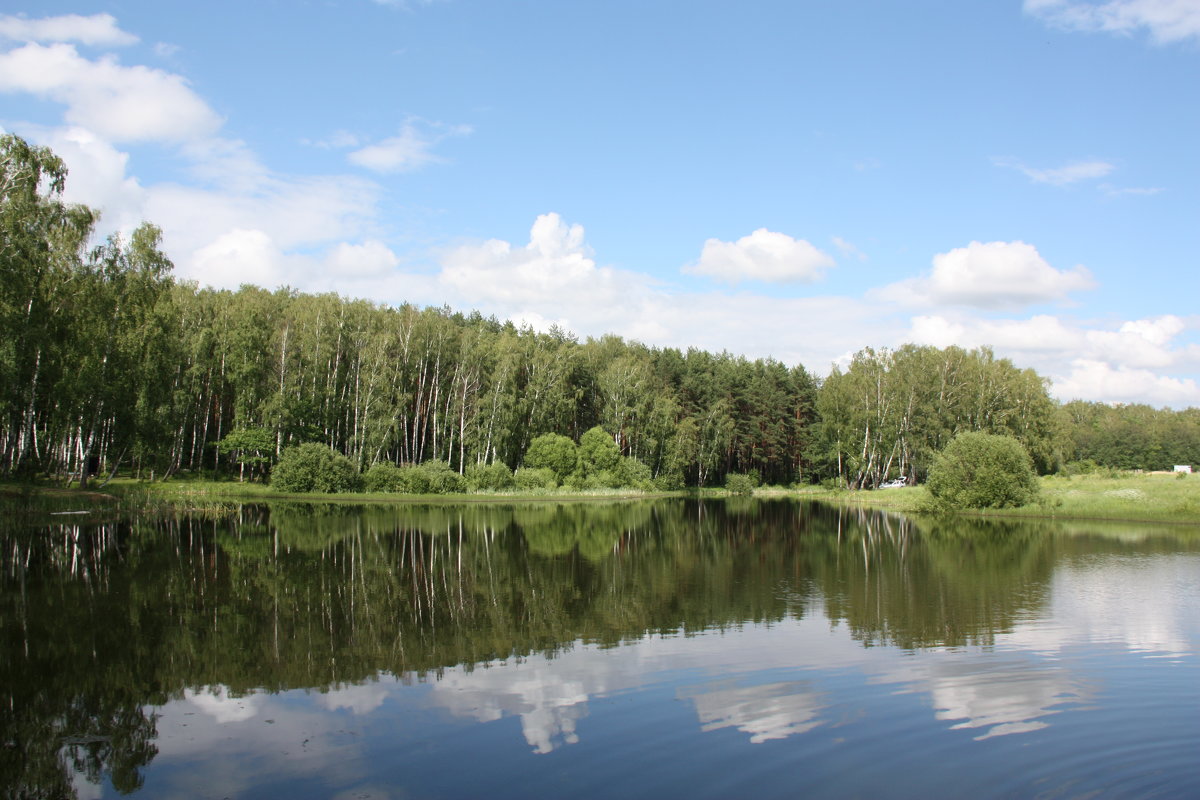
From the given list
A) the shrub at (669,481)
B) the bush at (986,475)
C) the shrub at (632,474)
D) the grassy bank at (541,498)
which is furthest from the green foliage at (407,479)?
the bush at (986,475)

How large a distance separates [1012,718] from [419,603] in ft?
39.4

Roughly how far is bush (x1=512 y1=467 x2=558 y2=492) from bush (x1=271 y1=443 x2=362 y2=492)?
13.6m

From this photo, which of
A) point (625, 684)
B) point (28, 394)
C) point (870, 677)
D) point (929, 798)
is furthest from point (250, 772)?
point (28, 394)

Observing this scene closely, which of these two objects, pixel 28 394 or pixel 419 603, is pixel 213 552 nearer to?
pixel 419 603

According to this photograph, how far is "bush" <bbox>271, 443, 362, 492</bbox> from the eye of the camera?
5434cm

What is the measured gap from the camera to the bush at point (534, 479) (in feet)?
209

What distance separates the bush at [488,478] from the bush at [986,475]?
3175 centimetres

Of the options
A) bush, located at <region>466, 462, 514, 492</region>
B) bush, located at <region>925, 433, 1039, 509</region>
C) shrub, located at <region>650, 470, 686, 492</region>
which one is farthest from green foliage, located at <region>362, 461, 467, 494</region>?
bush, located at <region>925, 433, 1039, 509</region>

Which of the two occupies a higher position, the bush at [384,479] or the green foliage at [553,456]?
the green foliage at [553,456]

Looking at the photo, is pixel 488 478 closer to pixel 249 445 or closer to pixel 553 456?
pixel 553 456

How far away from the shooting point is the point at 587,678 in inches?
468

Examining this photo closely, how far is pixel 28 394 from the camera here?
37.4m

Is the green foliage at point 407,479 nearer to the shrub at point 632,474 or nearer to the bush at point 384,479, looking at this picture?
the bush at point 384,479

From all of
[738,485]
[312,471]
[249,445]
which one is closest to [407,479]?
[312,471]
